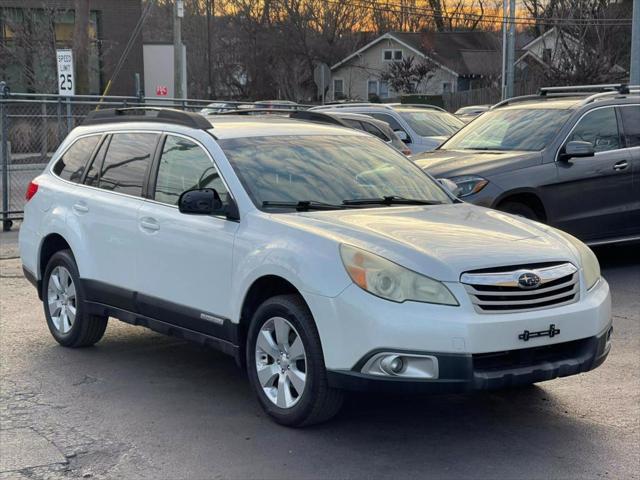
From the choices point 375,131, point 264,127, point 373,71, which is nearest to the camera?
point 264,127

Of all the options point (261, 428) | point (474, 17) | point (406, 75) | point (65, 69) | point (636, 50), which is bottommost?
point (261, 428)

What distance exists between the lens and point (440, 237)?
5.07 m

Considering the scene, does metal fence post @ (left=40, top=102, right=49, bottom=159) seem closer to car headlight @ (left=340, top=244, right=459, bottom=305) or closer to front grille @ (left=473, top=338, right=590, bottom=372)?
car headlight @ (left=340, top=244, right=459, bottom=305)

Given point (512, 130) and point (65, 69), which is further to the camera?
point (65, 69)

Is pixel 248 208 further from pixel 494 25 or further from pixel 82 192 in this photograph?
pixel 494 25

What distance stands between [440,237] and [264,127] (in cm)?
183

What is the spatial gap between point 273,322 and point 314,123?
7.09 ft

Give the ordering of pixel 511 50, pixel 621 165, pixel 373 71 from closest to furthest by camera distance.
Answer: pixel 621 165
pixel 511 50
pixel 373 71

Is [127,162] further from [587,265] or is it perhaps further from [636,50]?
[636,50]

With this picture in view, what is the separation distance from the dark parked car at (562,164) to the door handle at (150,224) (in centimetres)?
391

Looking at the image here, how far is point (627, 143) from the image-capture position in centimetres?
1011

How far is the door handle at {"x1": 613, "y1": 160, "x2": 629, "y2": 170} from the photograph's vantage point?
32.4 feet

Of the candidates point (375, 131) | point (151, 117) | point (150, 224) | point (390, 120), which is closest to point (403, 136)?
point (390, 120)

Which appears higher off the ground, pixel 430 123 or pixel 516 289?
pixel 430 123
